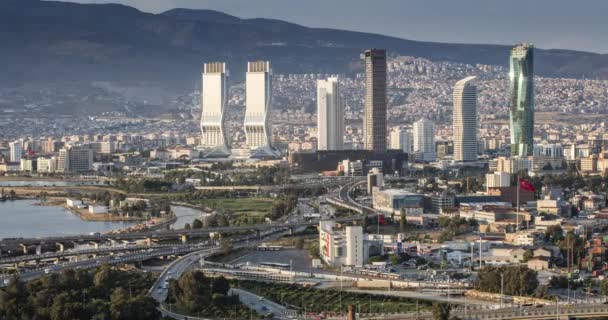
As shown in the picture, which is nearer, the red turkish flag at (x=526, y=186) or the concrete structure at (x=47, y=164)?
the red turkish flag at (x=526, y=186)

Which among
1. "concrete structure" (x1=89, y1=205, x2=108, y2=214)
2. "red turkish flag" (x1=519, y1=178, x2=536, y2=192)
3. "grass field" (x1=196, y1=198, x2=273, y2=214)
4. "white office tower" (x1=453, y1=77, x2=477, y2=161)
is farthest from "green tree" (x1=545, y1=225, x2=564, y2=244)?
"white office tower" (x1=453, y1=77, x2=477, y2=161)

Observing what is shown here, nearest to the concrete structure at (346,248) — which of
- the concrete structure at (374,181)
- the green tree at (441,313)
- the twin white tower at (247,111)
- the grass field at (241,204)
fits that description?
the green tree at (441,313)

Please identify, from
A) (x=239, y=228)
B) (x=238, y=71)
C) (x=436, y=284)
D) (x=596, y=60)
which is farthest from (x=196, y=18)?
(x=436, y=284)

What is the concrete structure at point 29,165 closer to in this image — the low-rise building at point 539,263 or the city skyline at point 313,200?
the city skyline at point 313,200

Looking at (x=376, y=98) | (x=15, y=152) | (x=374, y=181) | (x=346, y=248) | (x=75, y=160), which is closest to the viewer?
(x=346, y=248)

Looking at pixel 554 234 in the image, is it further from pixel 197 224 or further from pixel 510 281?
pixel 197 224

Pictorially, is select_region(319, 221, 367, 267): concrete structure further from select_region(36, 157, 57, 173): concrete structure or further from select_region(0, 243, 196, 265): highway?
select_region(36, 157, 57, 173): concrete structure

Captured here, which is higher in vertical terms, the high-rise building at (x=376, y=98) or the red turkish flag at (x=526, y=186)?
the high-rise building at (x=376, y=98)

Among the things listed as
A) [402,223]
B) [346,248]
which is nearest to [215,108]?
[402,223]
